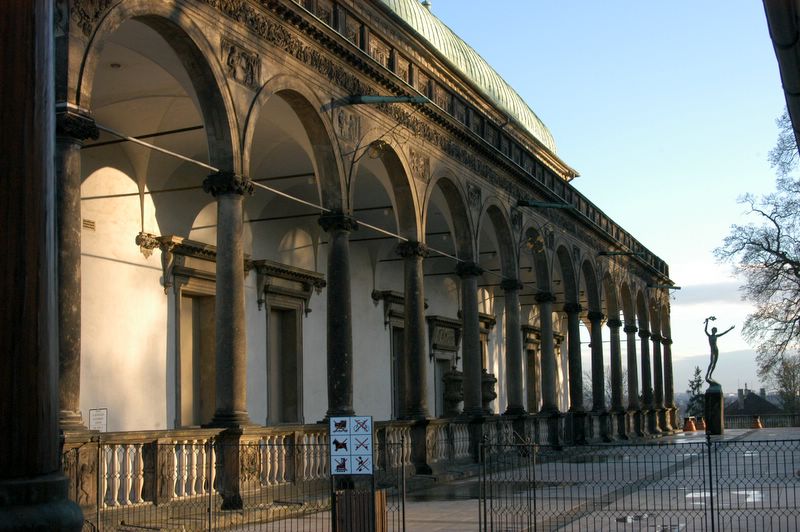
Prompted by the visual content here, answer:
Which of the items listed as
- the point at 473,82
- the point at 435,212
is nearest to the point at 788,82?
the point at 435,212

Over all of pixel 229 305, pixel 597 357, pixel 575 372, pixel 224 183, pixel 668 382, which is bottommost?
pixel 668 382

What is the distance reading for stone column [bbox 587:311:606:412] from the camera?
36.9 meters

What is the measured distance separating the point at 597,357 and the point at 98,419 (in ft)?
74.7

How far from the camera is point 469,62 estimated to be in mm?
37219

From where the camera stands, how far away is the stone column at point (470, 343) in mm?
24378

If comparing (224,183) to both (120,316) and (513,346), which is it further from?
(513,346)

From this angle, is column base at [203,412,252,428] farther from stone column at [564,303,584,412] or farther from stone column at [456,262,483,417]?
stone column at [564,303,584,412]

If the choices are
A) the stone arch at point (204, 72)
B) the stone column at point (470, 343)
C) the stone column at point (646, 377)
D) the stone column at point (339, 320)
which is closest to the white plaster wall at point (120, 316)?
the stone column at point (339, 320)

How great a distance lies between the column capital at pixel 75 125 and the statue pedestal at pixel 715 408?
35275 millimetres

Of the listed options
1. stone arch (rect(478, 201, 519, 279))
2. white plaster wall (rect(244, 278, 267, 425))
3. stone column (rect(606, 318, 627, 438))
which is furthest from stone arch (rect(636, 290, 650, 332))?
white plaster wall (rect(244, 278, 267, 425))

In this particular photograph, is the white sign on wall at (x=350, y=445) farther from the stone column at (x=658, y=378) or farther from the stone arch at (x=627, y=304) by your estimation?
the stone column at (x=658, y=378)

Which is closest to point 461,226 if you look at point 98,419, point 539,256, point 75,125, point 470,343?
point 470,343

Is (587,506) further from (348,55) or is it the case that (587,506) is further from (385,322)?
(385,322)

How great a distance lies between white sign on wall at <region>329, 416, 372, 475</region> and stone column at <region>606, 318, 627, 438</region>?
103 feet
